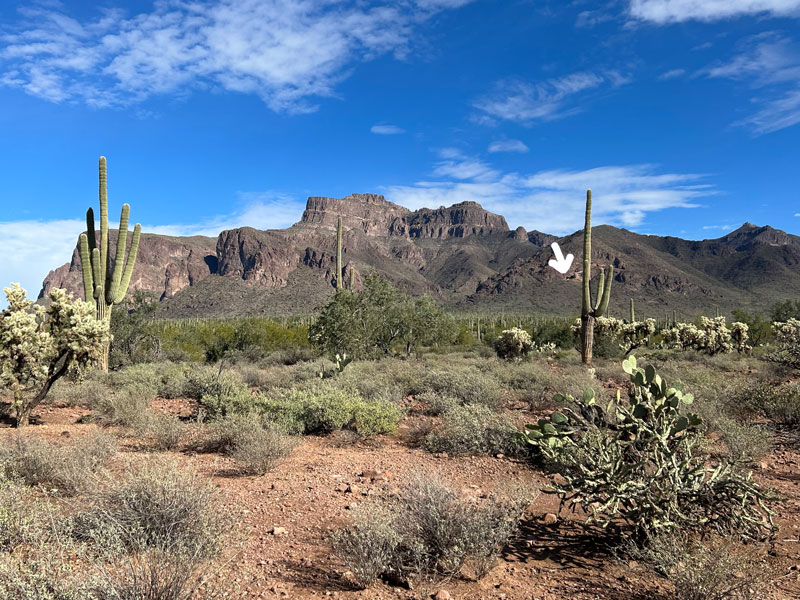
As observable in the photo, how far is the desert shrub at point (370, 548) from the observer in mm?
3715

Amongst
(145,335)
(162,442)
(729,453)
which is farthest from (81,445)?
(145,335)

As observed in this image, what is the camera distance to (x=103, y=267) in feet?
46.0

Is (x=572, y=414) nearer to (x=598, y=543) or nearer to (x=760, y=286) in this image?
(x=598, y=543)

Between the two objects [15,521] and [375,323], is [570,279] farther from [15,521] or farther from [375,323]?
[15,521]

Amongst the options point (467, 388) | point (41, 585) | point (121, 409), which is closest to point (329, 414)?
point (467, 388)

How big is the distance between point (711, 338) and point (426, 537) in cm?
3103

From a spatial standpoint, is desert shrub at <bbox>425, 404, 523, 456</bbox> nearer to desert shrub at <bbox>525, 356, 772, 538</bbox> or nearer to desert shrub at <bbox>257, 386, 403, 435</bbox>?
desert shrub at <bbox>257, 386, 403, 435</bbox>

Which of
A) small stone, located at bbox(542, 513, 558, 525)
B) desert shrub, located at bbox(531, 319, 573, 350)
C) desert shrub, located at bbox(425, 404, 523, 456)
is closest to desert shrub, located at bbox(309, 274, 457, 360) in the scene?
desert shrub, located at bbox(531, 319, 573, 350)

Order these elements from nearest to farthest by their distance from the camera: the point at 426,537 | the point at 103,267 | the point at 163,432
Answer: the point at 426,537, the point at 163,432, the point at 103,267

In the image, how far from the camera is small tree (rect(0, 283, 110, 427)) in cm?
854

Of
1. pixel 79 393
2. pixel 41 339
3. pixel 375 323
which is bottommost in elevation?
pixel 79 393

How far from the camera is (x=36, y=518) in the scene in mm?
3861

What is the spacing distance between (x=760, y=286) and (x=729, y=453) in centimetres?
11563

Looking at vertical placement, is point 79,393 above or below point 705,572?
below
